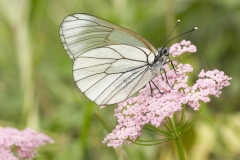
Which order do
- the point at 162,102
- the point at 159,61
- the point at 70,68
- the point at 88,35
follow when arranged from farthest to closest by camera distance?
the point at 70,68 < the point at 88,35 < the point at 159,61 < the point at 162,102

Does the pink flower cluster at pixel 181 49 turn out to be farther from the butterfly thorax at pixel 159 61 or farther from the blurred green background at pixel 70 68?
the blurred green background at pixel 70 68

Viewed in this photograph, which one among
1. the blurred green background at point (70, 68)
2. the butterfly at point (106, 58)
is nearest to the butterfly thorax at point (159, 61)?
the butterfly at point (106, 58)

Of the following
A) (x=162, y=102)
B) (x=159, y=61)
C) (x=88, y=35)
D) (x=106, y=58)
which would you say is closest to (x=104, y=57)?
(x=106, y=58)

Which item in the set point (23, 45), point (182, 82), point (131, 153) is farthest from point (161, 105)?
point (23, 45)

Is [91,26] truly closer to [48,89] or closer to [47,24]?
[48,89]

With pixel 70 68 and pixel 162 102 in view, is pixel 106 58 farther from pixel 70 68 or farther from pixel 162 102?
pixel 70 68
